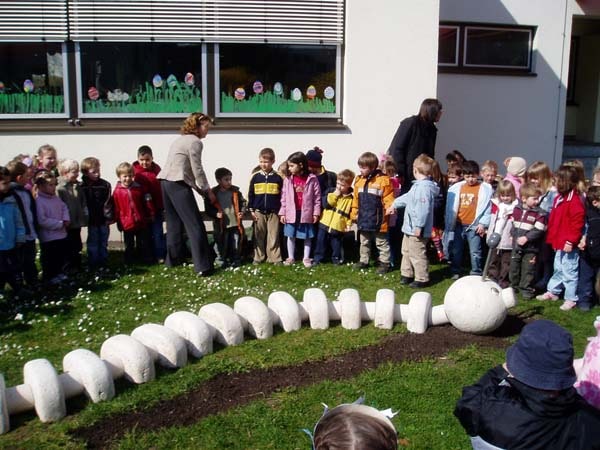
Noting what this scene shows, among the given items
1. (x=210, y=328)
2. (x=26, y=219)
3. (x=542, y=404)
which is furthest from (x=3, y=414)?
(x=542, y=404)

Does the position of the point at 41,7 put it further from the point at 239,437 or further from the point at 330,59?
the point at 239,437

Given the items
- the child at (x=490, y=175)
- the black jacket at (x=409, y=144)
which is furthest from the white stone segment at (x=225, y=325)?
the child at (x=490, y=175)

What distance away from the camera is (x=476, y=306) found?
6586 millimetres

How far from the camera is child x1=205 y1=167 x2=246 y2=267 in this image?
9367 millimetres

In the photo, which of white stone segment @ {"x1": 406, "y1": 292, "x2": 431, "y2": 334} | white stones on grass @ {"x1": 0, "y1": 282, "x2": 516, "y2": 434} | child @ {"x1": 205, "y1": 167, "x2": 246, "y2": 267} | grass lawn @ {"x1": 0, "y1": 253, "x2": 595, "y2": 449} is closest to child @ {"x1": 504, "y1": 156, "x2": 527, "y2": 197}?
grass lawn @ {"x1": 0, "y1": 253, "x2": 595, "y2": 449}

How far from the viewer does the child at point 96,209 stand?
29.4 ft

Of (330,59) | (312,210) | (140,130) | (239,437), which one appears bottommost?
(239,437)

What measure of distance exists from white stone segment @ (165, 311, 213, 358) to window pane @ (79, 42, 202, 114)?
18.8ft

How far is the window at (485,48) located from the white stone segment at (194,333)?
30.8 feet

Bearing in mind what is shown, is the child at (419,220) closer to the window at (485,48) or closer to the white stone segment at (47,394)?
the white stone segment at (47,394)

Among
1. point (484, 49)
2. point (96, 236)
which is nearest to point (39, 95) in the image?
point (96, 236)

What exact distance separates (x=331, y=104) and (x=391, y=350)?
6.10 meters

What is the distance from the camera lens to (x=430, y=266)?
31.4ft

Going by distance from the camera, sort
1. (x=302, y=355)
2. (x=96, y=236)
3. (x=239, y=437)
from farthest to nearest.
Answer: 1. (x=96, y=236)
2. (x=302, y=355)
3. (x=239, y=437)
